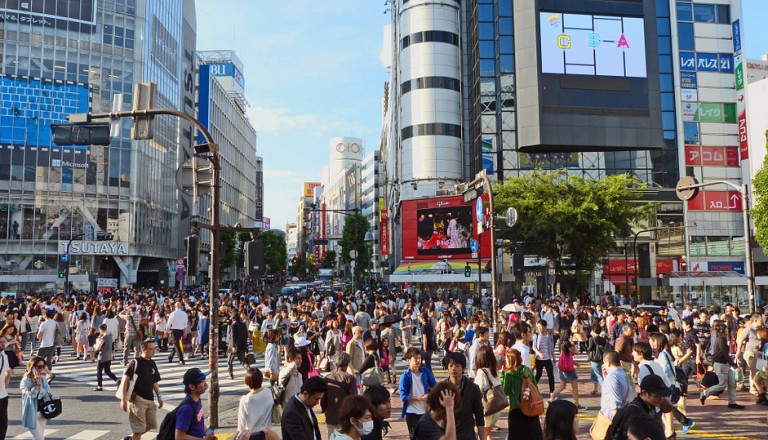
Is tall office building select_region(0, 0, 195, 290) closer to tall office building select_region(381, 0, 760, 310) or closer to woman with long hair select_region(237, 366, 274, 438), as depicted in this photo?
tall office building select_region(381, 0, 760, 310)

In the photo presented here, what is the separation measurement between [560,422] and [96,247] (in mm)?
58221

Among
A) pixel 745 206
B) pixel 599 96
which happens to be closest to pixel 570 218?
pixel 745 206

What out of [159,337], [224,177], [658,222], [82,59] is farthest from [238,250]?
[159,337]

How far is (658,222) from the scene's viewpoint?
53.7 m

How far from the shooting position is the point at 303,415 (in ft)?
16.7

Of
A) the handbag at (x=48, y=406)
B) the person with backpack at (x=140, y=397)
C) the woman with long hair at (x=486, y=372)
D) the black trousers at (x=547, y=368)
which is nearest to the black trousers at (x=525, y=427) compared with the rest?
the woman with long hair at (x=486, y=372)

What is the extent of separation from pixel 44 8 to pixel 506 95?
43441 mm

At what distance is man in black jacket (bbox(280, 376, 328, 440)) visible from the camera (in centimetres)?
505

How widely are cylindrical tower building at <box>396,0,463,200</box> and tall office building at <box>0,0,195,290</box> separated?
86.5 feet

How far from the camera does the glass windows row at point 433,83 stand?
55156 mm

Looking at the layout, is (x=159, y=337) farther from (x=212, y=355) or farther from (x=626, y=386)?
(x=626, y=386)

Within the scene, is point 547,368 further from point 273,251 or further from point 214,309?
point 273,251

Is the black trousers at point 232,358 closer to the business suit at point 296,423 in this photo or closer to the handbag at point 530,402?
the handbag at point 530,402

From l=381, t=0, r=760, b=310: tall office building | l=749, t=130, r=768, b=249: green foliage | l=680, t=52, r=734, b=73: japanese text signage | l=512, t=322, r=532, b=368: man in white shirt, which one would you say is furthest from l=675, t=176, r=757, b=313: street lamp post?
l=680, t=52, r=734, b=73: japanese text signage
